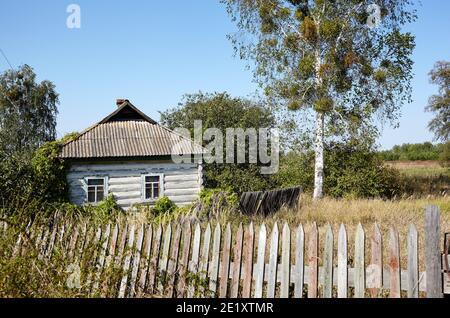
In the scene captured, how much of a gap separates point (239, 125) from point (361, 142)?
1004cm

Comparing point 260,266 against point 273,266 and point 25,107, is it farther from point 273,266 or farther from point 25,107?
point 25,107

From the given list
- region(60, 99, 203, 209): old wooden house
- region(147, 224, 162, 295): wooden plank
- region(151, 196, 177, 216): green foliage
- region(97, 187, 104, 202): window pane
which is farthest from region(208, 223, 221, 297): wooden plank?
region(97, 187, 104, 202): window pane

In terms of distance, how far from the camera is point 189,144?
19062 mm

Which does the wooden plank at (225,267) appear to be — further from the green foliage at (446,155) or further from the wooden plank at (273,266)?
the green foliage at (446,155)

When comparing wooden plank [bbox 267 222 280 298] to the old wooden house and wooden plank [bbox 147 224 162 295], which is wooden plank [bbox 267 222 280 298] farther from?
the old wooden house

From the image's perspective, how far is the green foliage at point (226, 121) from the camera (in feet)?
79.0

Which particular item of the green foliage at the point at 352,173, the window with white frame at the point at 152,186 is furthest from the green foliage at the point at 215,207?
the green foliage at the point at 352,173

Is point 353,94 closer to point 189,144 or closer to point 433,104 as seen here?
point 189,144

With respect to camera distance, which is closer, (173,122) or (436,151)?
(173,122)

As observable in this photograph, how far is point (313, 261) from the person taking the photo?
175 inches

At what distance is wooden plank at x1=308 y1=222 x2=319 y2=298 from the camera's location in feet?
14.5

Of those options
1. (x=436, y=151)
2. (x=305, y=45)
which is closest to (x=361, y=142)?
(x=305, y=45)

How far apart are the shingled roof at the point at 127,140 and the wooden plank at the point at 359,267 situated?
1471 centimetres

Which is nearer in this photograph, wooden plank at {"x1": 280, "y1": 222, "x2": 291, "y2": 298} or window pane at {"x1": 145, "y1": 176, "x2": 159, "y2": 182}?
wooden plank at {"x1": 280, "y1": 222, "x2": 291, "y2": 298}
